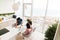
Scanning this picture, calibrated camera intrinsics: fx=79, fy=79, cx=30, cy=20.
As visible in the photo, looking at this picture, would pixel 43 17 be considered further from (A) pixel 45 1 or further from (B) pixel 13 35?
(B) pixel 13 35

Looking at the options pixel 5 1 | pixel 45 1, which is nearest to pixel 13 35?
pixel 5 1

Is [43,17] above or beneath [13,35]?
above

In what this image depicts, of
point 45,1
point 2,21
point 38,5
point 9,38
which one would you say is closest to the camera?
point 9,38

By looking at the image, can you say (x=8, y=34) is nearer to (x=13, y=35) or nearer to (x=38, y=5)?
(x=13, y=35)

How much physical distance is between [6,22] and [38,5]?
120 centimetres

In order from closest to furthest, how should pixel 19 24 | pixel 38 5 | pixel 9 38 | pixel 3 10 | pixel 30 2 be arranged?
pixel 9 38 < pixel 19 24 < pixel 3 10 < pixel 38 5 < pixel 30 2

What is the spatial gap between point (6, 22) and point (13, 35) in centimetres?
62

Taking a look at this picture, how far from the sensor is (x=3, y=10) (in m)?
2.23

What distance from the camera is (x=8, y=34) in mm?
1376

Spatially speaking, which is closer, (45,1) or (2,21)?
(2,21)

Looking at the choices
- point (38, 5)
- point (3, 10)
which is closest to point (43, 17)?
point (38, 5)

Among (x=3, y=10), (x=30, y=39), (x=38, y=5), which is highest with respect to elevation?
(x=38, y=5)

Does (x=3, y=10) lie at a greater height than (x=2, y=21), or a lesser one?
greater

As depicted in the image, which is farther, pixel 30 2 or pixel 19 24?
pixel 30 2
